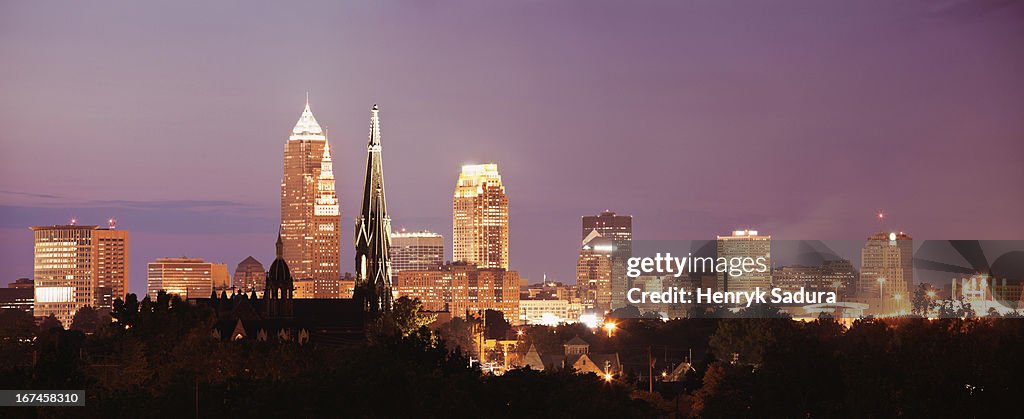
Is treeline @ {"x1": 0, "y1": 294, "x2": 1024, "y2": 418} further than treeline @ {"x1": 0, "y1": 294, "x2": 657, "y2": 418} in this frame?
Yes

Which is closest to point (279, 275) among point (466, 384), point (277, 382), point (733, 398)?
point (466, 384)

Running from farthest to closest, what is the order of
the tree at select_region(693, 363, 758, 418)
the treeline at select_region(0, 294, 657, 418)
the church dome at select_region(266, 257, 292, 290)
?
the church dome at select_region(266, 257, 292, 290) → the tree at select_region(693, 363, 758, 418) → the treeline at select_region(0, 294, 657, 418)

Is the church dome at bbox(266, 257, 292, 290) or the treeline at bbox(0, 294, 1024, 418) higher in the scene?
the church dome at bbox(266, 257, 292, 290)

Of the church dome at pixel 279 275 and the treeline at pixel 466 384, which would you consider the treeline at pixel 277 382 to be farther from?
the church dome at pixel 279 275

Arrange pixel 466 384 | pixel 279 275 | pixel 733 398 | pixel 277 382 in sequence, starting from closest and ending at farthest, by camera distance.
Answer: pixel 277 382 → pixel 466 384 → pixel 733 398 → pixel 279 275

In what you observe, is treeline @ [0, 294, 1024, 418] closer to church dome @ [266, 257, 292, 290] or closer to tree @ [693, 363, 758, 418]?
tree @ [693, 363, 758, 418]

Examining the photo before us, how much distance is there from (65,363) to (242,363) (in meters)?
13.8

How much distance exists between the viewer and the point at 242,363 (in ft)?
392

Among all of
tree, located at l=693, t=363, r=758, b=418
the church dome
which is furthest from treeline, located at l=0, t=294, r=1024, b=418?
the church dome

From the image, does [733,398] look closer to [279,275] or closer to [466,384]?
[466,384]

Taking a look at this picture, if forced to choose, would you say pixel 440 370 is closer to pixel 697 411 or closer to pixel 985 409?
pixel 697 411

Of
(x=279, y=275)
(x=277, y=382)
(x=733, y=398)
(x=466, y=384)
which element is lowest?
(x=733, y=398)

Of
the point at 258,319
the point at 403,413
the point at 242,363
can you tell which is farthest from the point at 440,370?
the point at 258,319

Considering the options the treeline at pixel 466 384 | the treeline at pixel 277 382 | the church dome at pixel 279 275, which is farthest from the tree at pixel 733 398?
the church dome at pixel 279 275
